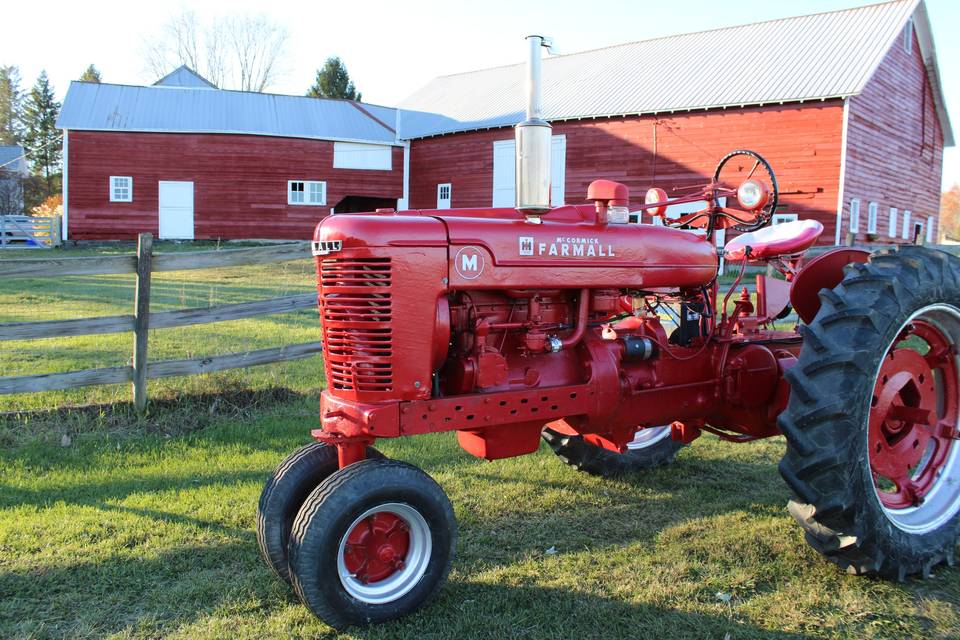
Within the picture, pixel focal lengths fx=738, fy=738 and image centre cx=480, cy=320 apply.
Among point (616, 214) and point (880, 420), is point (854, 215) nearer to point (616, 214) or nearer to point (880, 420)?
point (880, 420)

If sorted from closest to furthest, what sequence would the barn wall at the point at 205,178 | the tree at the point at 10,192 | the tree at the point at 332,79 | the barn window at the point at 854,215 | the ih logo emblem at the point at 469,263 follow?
the ih logo emblem at the point at 469,263
the barn window at the point at 854,215
the barn wall at the point at 205,178
the tree at the point at 10,192
the tree at the point at 332,79

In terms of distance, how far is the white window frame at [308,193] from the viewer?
26375 millimetres

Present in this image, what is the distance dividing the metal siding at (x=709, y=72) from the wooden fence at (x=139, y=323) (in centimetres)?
1670

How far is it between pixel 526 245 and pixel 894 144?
22.0 meters

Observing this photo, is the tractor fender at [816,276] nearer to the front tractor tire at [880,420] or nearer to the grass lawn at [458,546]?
the front tractor tire at [880,420]

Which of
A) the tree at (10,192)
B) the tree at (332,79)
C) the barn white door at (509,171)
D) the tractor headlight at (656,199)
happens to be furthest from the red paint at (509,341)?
the tree at (332,79)

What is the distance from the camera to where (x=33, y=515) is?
Answer: 3.85 m

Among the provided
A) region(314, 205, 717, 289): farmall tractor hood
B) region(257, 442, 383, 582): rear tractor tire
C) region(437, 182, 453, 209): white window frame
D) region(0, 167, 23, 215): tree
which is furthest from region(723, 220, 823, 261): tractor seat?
region(0, 167, 23, 215): tree

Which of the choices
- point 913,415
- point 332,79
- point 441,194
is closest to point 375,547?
point 913,415

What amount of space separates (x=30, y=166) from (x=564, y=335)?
60688 millimetres

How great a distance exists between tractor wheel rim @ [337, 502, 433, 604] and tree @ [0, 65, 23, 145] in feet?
206

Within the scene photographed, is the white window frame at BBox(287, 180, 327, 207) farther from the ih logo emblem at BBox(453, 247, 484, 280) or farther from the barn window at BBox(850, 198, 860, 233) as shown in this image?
the ih logo emblem at BBox(453, 247, 484, 280)

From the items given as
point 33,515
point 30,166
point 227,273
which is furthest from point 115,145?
point 30,166

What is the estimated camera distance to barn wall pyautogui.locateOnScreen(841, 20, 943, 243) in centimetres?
1889
